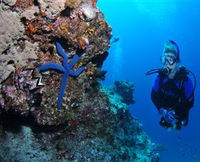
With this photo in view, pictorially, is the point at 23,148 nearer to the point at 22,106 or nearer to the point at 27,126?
the point at 27,126

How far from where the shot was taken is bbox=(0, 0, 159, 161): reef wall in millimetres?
4297

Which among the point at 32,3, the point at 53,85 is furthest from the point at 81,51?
the point at 32,3

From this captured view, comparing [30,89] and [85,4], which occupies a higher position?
[85,4]

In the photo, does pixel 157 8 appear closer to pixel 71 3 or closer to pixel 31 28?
pixel 71 3

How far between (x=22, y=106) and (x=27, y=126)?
0.93m

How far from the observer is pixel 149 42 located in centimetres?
12494

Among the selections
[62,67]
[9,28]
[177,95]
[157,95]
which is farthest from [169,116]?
[9,28]

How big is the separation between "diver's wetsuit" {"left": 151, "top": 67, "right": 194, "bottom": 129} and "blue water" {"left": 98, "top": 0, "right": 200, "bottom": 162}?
161 ft

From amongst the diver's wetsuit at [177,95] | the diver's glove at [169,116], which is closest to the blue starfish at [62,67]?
the diver's glove at [169,116]

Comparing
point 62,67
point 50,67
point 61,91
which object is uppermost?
point 62,67

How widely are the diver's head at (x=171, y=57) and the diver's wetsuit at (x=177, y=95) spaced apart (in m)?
0.23

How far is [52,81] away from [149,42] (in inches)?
4894

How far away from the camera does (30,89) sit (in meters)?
4.24

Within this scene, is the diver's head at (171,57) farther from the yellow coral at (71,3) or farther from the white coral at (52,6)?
the white coral at (52,6)
